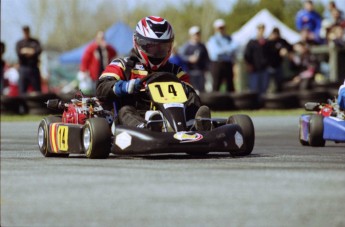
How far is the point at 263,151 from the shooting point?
34.9ft

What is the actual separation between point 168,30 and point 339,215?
4.22 metres

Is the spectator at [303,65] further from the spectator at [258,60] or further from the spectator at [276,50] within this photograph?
the spectator at [258,60]

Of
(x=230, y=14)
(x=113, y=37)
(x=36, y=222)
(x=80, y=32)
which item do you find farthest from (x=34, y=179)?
(x=230, y=14)

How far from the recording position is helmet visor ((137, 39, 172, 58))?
388 inches

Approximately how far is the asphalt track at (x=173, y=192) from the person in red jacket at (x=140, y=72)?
74 centimetres

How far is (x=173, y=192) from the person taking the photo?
6.56m

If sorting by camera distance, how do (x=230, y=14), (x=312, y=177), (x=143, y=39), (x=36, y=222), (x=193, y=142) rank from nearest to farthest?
(x=36, y=222)
(x=312, y=177)
(x=193, y=142)
(x=143, y=39)
(x=230, y=14)

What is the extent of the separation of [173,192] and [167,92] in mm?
2812

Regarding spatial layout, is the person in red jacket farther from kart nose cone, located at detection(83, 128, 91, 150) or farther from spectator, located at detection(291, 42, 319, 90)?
spectator, located at detection(291, 42, 319, 90)

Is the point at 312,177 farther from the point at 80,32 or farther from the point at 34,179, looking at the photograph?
the point at 80,32

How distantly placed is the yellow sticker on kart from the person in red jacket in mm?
183

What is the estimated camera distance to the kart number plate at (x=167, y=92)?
9227mm

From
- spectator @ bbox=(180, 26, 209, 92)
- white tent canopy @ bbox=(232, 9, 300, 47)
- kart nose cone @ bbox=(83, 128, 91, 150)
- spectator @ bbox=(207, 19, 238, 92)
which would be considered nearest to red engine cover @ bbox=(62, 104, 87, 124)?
kart nose cone @ bbox=(83, 128, 91, 150)

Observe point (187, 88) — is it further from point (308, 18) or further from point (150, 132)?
point (308, 18)
